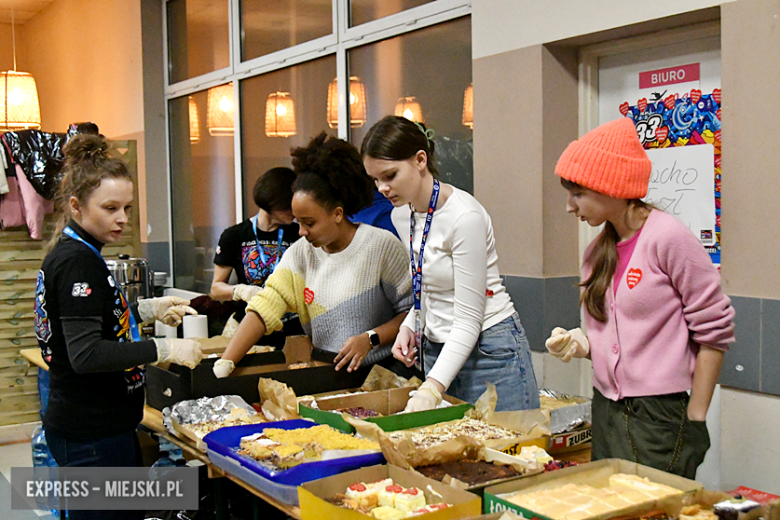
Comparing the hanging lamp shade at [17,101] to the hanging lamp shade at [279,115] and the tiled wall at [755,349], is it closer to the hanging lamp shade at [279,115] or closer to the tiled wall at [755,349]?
the hanging lamp shade at [279,115]

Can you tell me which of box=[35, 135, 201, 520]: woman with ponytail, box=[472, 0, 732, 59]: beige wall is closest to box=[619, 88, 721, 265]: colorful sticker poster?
box=[472, 0, 732, 59]: beige wall

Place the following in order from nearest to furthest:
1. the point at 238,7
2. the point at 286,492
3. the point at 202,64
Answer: the point at 286,492
the point at 238,7
the point at 202,64

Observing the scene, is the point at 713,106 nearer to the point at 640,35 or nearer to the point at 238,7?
the point at 640,35

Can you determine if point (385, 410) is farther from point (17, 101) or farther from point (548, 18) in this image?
point (17, 101)

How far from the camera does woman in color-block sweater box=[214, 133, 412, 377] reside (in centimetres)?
247

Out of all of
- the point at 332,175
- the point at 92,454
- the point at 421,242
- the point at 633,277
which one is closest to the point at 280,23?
the point at 332,175

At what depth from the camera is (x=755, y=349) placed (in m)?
2.39

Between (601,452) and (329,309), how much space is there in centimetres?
107

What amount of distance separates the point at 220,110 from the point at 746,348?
14.8 ft

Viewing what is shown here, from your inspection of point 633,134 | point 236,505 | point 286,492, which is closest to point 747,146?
point 633,134

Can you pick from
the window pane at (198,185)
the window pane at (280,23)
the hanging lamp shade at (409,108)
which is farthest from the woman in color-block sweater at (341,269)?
the window pane at (198,185)

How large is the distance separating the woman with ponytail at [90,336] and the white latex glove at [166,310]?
0.44m

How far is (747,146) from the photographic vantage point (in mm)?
2359

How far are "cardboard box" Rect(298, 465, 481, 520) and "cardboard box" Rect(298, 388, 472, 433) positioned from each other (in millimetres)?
237
